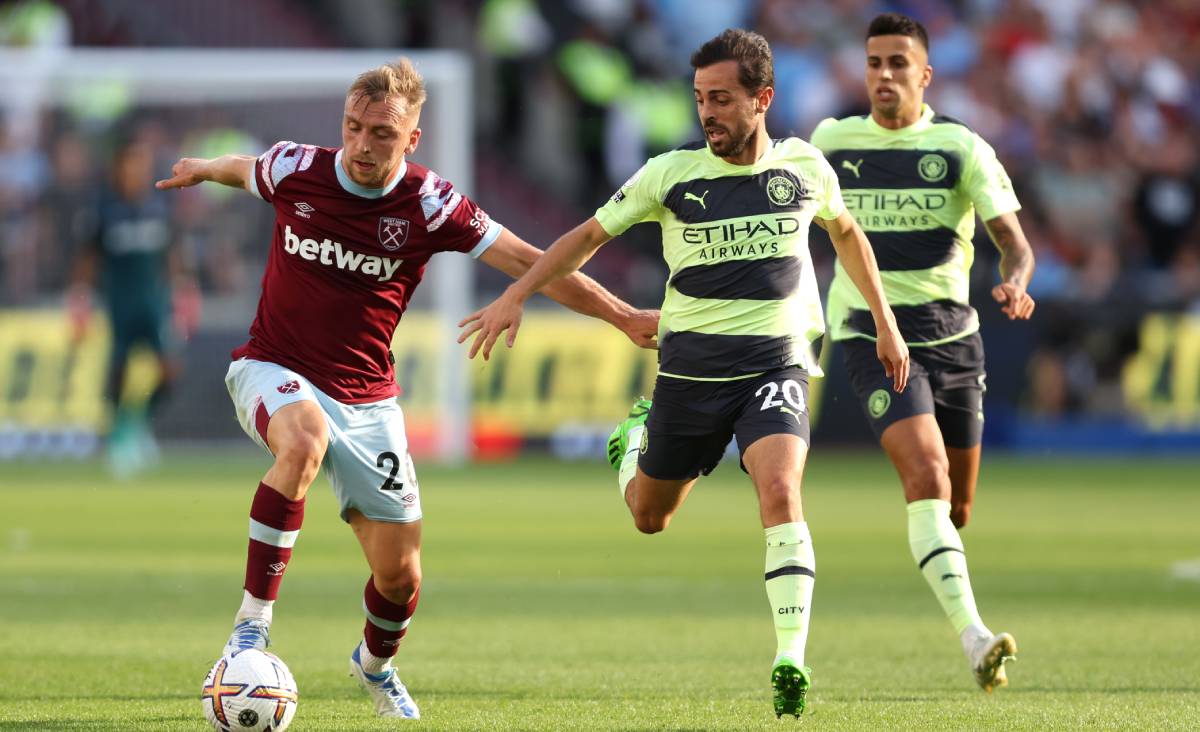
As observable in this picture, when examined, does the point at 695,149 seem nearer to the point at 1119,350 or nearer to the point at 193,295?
the point at 193,295

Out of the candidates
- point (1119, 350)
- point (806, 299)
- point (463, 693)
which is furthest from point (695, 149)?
point (1119, 350)

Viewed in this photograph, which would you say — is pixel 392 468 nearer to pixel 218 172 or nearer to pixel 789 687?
pixel 218 172

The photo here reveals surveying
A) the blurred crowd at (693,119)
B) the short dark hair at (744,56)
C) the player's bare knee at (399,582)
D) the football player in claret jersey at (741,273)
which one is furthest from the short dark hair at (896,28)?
the blurred crowd at (693,119)

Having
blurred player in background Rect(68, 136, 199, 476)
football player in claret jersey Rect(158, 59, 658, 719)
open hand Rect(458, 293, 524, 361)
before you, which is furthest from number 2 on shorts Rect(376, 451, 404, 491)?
blurred player in background Rect(68, 136, 199, 476)

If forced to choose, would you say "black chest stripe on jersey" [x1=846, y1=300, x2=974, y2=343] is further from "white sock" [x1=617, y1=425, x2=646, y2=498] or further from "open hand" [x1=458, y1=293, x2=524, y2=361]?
"open hand" [x1=458, y1=293, x2=524, y2=361]

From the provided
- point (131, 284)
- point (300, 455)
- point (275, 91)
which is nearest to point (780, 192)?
point (300, 455)

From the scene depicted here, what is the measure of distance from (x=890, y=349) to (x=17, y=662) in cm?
391

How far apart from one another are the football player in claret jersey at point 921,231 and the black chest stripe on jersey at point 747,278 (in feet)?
4.13

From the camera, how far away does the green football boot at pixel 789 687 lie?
21.2 feet

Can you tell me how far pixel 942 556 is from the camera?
7934mm

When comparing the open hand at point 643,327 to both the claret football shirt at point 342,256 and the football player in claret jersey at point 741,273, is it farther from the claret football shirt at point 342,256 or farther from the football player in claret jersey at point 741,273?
Result: the claret football shirt at point 342,256

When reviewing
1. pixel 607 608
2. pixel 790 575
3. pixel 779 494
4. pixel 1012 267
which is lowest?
pixel 607 608

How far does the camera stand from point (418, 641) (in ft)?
31.1

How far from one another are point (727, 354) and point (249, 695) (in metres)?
2.14
